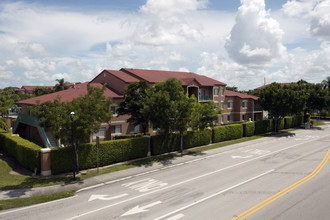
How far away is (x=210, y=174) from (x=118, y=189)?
7.39 m

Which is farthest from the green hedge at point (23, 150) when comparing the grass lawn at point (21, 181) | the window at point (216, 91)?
the window at point (216, 91)

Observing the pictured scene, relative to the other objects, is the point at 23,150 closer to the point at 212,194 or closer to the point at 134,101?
the point at 134,101

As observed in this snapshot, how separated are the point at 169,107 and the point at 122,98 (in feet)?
39.2

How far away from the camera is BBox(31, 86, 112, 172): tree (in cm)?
1809

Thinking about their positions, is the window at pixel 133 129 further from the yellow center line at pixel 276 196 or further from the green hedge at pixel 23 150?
the yellow center line at pixel 276 196

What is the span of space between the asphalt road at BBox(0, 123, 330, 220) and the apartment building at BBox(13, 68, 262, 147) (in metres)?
8.98

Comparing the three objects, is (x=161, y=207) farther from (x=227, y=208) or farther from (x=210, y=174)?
(x=210, y=174)

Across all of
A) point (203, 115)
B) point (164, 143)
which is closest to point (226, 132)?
point (203, 115)

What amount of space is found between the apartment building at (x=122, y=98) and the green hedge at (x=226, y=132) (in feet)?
29.7

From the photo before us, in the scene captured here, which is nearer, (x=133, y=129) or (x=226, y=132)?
(x=226, y=132)

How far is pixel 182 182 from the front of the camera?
1764 cm

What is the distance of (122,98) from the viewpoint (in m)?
33.9

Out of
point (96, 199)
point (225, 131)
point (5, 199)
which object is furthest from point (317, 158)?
point (5, 199)

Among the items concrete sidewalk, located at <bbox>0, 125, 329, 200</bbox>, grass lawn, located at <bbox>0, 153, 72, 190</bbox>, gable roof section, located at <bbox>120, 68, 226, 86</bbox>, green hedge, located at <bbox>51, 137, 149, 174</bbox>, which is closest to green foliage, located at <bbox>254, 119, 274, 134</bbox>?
gable roof section, located at <bbox>120, 68, 226, 86</bbox>
